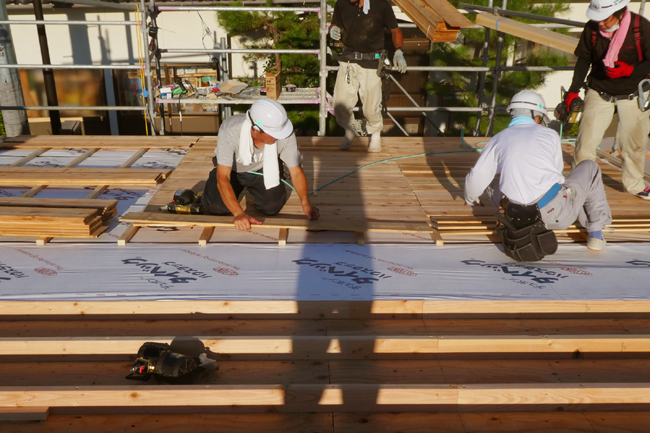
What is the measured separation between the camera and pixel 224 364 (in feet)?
10.0

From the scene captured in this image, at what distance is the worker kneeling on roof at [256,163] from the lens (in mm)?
4074

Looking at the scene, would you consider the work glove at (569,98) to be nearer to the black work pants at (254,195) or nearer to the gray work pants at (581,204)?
the gray work pants at (581,204)

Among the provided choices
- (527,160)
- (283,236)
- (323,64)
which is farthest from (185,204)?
(323,64)

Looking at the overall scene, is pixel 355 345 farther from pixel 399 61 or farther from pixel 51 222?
pixel 399 61

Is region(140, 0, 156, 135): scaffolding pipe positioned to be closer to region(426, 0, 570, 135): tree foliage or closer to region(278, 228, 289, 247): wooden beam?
region(278, 228, 289, 247): wooden beam

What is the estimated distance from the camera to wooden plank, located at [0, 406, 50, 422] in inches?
104

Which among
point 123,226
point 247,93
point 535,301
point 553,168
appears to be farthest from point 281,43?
point 535,301

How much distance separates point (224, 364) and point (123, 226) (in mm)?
2139

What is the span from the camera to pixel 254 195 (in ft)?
15.6

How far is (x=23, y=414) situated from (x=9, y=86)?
7.10 metres

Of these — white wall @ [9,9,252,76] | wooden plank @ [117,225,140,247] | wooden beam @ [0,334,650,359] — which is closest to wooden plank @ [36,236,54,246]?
wooden plank @ [117,225,140,247]

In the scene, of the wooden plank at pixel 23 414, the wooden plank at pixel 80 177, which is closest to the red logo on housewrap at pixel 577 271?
the wooden plank at pixel 23 414

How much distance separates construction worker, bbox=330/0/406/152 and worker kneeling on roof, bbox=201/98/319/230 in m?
2.03

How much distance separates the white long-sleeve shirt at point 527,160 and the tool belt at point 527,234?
0.08 meters
